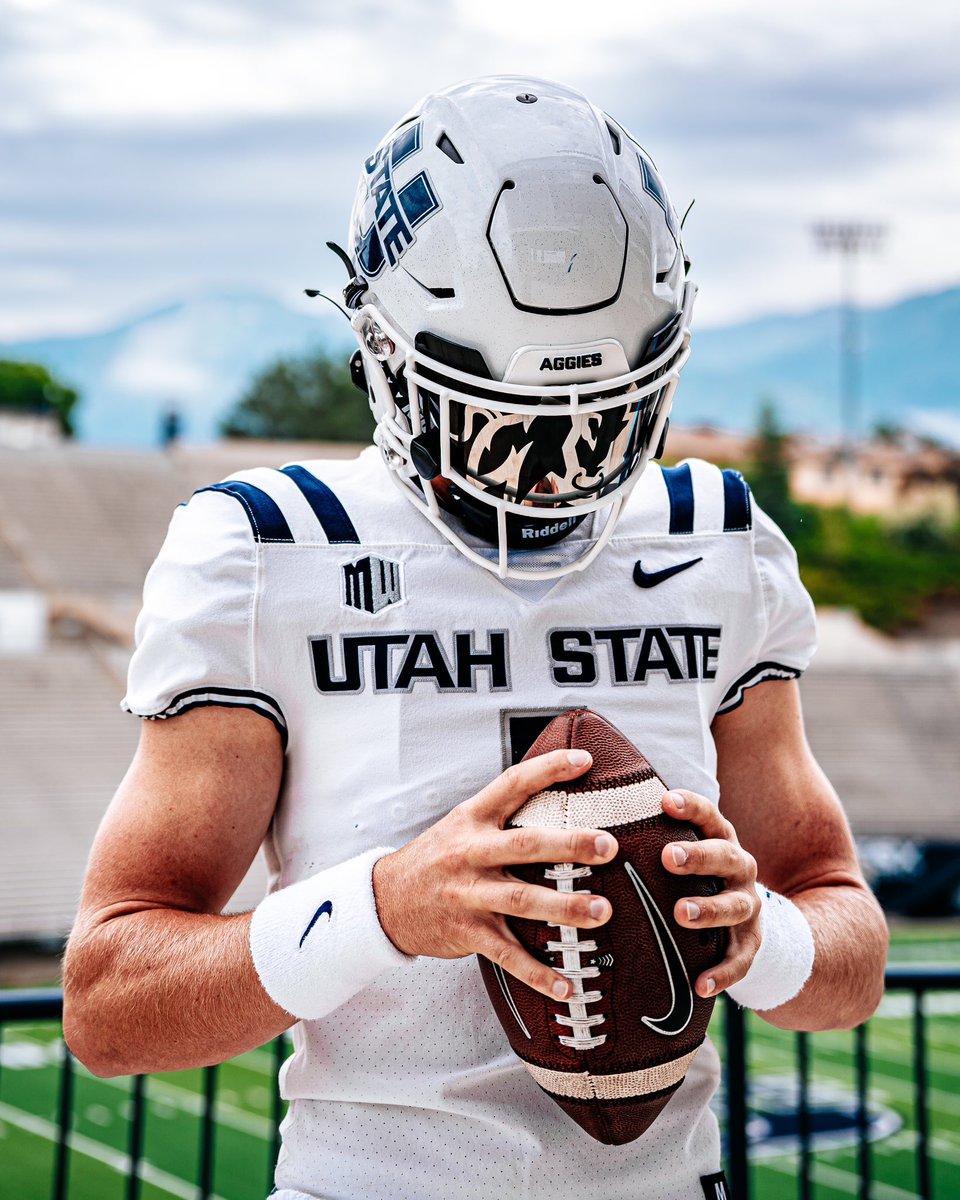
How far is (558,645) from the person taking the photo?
1324 mm

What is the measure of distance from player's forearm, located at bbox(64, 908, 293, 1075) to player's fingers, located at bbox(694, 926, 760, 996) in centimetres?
36

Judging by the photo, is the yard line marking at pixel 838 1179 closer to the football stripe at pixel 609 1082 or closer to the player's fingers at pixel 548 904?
the football stripe at pixel 609 1082

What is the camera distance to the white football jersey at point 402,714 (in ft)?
4.07

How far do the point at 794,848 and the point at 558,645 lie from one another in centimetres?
39

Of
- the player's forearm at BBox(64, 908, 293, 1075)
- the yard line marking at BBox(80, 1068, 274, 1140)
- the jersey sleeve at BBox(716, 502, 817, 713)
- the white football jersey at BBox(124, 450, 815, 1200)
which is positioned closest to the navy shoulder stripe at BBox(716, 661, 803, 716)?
the jersey sleeve at BBox(716, 502, 817, 713)

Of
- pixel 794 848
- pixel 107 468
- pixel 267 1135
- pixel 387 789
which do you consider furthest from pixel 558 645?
pixel 107 468

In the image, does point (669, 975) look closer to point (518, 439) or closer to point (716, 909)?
point (716, 909)

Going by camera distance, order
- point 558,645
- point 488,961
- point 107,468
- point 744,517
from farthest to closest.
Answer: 1. point 107,468
2. point 744,517
3. point 558,645
4. point 488,961

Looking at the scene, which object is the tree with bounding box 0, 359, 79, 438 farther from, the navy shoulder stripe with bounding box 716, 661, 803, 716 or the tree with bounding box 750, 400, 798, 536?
the navy shoulder stripe with bounding box 716, 661, 803, 716

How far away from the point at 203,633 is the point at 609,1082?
515 millimetres

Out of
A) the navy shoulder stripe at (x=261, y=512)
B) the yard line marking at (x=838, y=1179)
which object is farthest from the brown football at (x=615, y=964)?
the yard line marking at (x=838, y=1179)

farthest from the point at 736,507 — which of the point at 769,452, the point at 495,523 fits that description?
the point at 769,452

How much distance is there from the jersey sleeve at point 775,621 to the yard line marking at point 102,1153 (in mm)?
7168

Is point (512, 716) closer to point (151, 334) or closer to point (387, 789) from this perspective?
point (387, 789)
